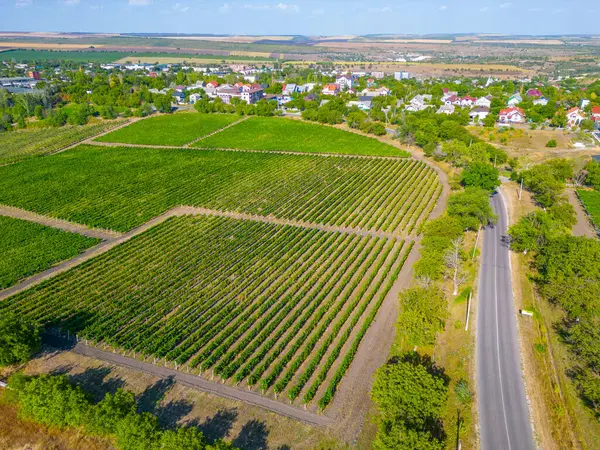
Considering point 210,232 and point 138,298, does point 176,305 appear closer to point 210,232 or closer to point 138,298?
point 138,298

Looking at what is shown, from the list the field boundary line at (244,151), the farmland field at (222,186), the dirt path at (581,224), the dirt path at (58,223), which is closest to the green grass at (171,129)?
the field boundary line at (244,151)

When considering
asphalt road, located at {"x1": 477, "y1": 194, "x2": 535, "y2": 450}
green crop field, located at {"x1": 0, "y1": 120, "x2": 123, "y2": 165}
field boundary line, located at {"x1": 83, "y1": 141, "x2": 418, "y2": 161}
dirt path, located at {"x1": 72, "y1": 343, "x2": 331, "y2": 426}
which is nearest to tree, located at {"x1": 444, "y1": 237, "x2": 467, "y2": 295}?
asphalt road, located at {"x1": 477, "y1": 194, "x2": 535, "y2": 450}

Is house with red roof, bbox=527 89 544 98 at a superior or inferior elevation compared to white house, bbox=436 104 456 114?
superior

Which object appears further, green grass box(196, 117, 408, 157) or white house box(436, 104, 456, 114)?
white house box(436, 104, 456, 114)

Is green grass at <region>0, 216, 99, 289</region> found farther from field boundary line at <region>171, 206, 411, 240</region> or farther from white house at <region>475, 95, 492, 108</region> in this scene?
white house at <region>475, 95, 492, 108</region>

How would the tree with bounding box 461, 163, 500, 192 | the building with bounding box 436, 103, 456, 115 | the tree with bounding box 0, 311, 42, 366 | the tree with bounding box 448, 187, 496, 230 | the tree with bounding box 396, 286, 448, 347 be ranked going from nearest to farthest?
the tree with bounding box 0, 311, 42, 366
the tree with bounding box 396, 286, 448, 347
the tree with bounding box 448, 187, 496, 230
the tree with bounding box 461, 163, 500, 192
the building with bounding box 436, 103, 456, 115

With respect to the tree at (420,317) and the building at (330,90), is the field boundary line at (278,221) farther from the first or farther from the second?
the building at (330,90)
